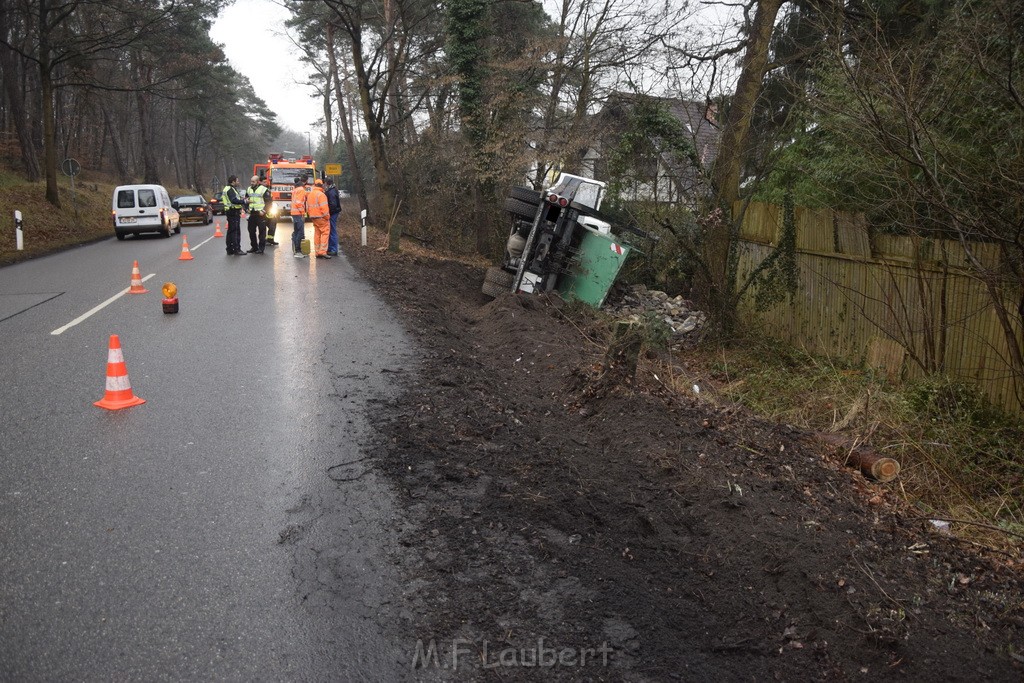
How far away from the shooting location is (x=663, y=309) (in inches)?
602

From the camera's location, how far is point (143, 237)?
26.6 meters

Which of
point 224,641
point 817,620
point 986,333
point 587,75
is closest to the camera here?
point 224,641

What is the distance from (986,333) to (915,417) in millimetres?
1445

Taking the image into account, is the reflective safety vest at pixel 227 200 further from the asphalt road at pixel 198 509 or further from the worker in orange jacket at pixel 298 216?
the asphalt road at pixel 198 509

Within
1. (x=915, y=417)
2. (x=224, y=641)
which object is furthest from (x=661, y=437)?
(x=224, y=641)

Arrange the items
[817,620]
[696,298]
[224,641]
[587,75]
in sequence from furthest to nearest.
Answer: [587,75]
[696,298]
[817,620]
[224,641]

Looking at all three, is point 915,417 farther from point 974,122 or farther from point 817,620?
point 817,620

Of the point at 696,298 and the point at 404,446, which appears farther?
Answer: the point at 696,298

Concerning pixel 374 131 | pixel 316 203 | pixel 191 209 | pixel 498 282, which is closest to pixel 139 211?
pixel 374 131

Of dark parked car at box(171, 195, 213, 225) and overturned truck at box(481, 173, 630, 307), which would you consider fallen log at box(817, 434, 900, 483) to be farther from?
dark parked car at box(171, 195, 213, 225)

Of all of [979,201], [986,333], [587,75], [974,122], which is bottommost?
[986,333]

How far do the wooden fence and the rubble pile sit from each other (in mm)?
1412

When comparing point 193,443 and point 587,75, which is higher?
point 587,75

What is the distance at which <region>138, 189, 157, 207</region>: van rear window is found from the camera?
988 inches
